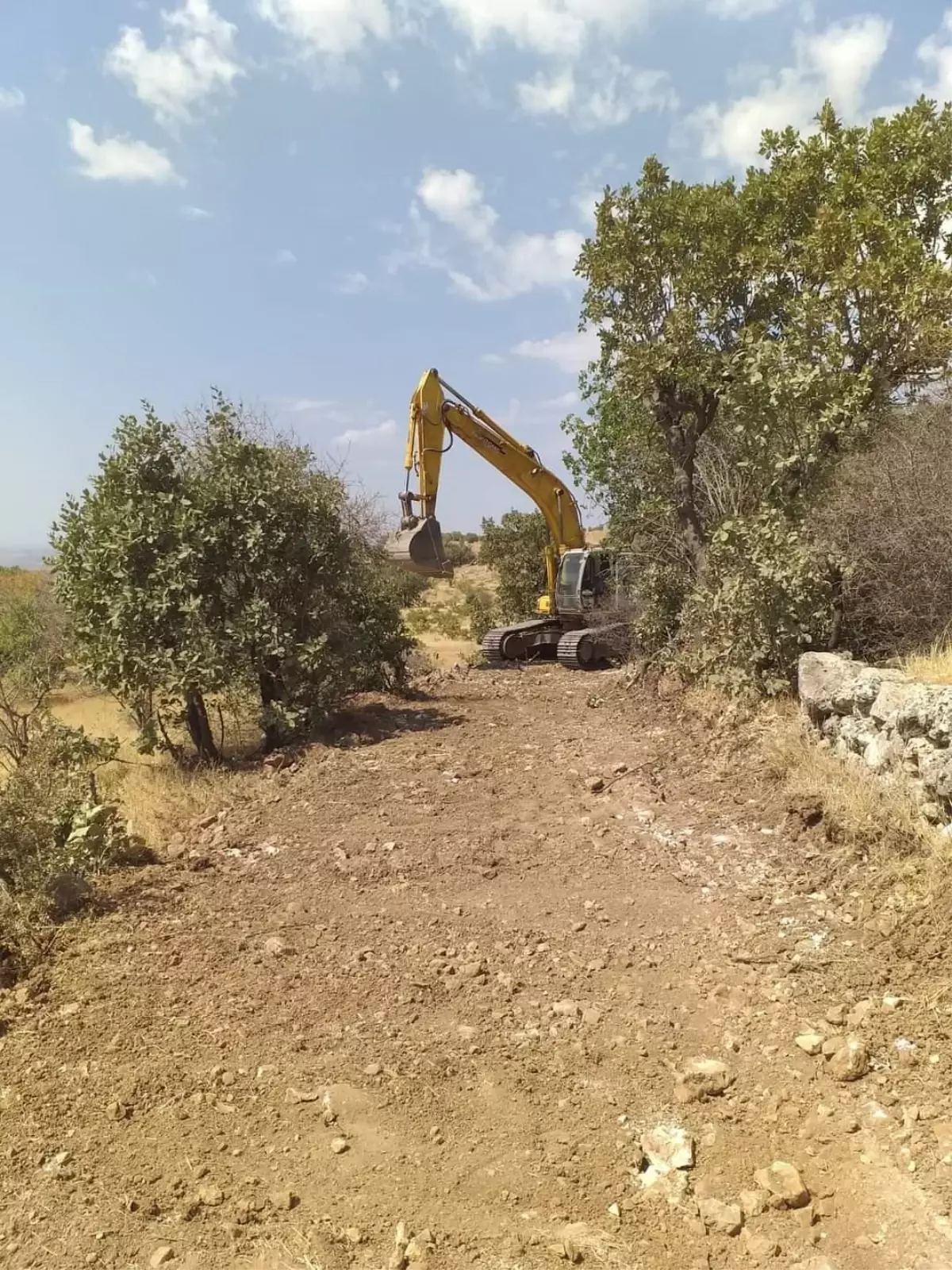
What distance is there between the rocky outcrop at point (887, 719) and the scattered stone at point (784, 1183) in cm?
258

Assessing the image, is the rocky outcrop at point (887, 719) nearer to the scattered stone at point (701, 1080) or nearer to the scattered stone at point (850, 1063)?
the scattered stone at point (850, 1063)

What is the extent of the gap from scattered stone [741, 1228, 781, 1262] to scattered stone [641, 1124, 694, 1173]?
38 centimetres

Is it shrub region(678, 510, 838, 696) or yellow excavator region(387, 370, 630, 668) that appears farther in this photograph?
yellow excavator region(387, 370, 630, 668)

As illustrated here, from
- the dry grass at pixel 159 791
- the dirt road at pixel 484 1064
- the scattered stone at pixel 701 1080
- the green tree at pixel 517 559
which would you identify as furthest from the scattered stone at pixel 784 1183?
the green tree at pixel 517 559

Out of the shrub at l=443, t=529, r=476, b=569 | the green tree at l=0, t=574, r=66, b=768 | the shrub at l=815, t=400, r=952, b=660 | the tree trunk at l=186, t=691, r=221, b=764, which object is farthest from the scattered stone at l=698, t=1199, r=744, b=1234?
the shrub at l=443, t=529, r=476, b=569

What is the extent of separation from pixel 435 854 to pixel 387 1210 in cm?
331

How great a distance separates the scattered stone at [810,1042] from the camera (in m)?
3.93

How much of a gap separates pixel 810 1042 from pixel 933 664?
3.80 m

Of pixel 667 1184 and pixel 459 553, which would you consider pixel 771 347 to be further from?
pixel 459 553

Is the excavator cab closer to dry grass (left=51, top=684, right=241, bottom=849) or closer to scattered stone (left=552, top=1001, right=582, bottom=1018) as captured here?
dry grass (left=51, top=684, right=241, bottom=849)

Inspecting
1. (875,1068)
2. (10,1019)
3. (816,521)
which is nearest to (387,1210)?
(875,1068)

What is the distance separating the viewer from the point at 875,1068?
3.76 m

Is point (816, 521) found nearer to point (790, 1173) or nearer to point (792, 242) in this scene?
point (792, 242)

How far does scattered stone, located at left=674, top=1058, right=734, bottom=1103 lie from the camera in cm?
374
